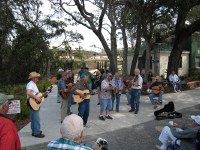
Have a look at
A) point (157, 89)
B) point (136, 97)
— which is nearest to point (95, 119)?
point (136, 97)

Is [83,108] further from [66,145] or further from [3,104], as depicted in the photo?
[66,145]

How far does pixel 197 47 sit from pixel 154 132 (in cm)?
2855

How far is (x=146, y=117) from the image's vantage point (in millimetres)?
11008

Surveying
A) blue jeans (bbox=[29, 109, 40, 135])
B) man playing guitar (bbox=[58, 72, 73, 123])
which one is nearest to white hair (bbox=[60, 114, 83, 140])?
blue jeans (bbox=[29, 109, 40, 135])

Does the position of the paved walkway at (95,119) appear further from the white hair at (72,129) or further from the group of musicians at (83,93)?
the white hair at (72,129)

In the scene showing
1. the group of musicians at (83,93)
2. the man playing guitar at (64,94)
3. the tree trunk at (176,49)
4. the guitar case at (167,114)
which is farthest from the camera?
the tree trunk at (176,49)

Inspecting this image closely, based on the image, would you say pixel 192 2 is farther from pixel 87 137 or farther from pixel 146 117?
pixel 87 137

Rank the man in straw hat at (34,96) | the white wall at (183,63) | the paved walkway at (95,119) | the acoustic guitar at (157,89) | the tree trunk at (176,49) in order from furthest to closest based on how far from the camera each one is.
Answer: the white wall at (183,63)
the tree trunk at (176,49)
the acoustic guitar at (157,89)
the paved walkway at (95,119)
the man in straw hat at (34,96)

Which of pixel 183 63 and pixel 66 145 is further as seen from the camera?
pixel 183 63

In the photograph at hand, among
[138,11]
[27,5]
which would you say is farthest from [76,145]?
[27,5]

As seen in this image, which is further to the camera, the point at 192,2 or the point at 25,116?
the point at 192,2

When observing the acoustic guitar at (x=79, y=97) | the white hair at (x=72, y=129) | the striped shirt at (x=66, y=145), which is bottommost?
the acoustic guitar at (x=79, y=97)

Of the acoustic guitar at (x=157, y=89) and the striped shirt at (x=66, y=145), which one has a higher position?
the striped shirt at (x=66, y=145)

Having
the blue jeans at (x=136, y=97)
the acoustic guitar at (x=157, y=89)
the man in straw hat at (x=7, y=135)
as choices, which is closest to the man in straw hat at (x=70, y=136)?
the man in straw hat at (x=7, y=135)
